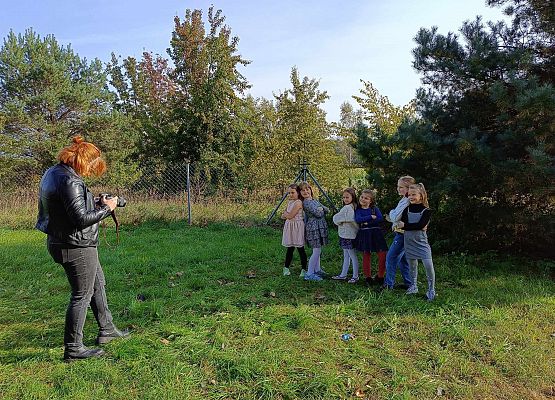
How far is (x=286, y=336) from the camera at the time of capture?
146 inches

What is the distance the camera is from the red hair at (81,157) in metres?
3.21

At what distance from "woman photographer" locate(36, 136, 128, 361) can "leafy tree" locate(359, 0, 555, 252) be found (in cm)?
428

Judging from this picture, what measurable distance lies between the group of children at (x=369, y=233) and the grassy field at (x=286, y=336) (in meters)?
0.32

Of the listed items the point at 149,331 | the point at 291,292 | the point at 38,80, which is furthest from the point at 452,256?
the point at 38,80

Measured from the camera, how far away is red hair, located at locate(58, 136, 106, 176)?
321cm

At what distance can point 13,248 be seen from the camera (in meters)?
7.98

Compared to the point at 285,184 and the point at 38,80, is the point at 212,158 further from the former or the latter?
the point at 38,80

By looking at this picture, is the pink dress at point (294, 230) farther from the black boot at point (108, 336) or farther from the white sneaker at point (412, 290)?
the black boot at point (108, 336)

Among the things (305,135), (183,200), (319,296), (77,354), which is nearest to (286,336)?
(319,296)

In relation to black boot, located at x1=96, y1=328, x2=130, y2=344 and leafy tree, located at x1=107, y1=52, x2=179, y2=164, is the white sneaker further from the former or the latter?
leafy tree, located at x1=107, y1=52, x2=179, y2=164

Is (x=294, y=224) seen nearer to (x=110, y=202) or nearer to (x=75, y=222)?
(x=110, y=202)

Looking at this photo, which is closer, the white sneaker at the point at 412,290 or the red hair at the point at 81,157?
the red hair at the point at 81,157

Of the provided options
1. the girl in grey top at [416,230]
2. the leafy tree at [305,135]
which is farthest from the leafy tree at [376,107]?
the girl in grey top at [416,230]

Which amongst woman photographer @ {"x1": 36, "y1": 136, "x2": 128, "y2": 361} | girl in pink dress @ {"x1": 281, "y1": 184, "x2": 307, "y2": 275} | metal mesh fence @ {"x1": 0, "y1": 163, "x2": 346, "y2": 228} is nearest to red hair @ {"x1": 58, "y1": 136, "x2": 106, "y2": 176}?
woman photographer @ {"x1": 36, "y1": 136, "x2": 128, "y2": 361}
